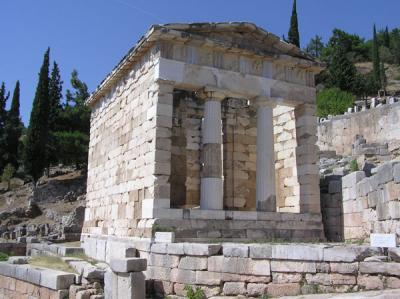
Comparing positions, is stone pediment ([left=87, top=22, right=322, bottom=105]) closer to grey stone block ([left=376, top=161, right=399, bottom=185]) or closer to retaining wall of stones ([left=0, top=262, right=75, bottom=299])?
grey stone block ([left=376, top=161, right=399, bottom=185])

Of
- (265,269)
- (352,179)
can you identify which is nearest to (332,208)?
(352,179)

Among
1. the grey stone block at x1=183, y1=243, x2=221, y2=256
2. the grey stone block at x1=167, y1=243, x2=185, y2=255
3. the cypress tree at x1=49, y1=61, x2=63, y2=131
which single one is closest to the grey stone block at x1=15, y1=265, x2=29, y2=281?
the grey stone block at x1=167, y1=243, x2=185, y2=255

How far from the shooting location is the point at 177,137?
13.4m

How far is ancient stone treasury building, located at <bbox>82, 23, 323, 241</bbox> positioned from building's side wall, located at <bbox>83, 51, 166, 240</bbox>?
0.03 m

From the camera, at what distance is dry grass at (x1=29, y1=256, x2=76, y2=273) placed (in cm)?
1034

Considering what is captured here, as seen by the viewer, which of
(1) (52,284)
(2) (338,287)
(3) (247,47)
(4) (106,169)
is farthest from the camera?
(4) (106,169)

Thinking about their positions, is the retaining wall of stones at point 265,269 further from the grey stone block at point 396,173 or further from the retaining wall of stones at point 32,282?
the grey stone block at point 396,173

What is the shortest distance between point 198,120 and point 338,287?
317 inches

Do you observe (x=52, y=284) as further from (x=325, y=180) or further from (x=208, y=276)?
(x=325, y=180)

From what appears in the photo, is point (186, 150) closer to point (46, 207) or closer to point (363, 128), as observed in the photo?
point (363, 128)

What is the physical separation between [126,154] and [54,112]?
97.1 ft

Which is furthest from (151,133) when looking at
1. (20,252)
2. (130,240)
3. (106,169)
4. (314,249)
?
(20,252)

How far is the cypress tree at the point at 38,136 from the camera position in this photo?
3475 cm

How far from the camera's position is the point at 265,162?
11.9 metres
